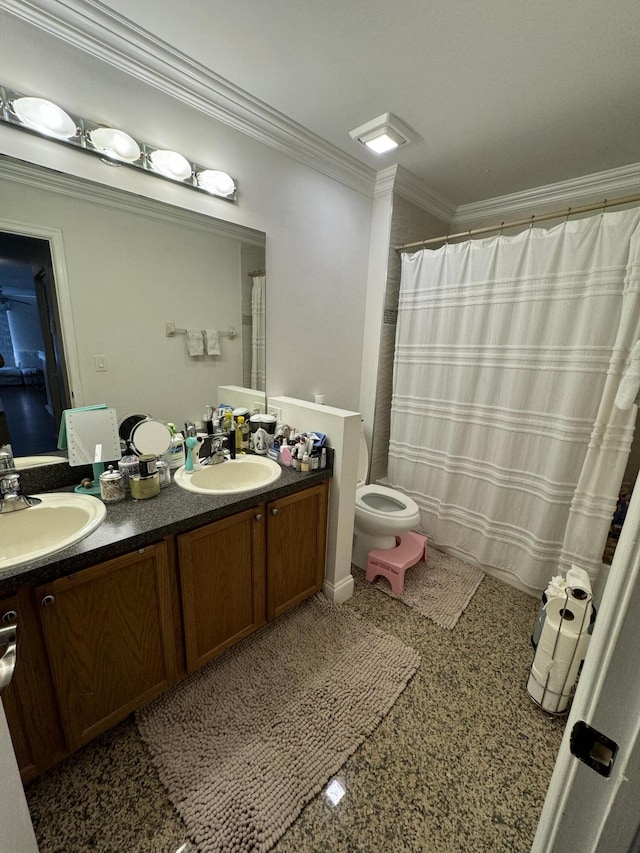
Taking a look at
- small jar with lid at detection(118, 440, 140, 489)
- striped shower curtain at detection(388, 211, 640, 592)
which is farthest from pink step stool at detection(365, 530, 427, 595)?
small jar with lid at detection(118, 440, 140, 489)

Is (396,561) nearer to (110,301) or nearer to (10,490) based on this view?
(10,490)

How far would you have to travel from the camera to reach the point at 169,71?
1.37 metres

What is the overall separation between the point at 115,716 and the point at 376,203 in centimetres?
295

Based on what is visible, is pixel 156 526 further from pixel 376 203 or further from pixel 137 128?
pixel 376 203

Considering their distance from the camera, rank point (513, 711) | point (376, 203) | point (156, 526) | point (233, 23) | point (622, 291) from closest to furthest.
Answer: point (156, 526) < point (233, 23) < point (513, 711) < point (622, 291) < point (376, 203)

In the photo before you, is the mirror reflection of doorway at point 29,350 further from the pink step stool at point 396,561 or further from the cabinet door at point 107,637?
the pink step stool at point 396,561

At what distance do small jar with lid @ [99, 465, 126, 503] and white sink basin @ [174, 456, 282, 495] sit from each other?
225 mm

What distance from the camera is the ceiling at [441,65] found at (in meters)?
1.16

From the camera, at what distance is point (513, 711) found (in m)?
1.34

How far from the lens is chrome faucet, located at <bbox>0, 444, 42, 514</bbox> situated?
3.63ft

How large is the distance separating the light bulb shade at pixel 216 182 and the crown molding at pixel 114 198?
0.11 m

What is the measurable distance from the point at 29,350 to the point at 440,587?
2317 millimetres

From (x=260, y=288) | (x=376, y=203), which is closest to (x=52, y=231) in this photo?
(x=260, y=288)

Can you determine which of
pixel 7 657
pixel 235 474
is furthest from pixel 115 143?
pixel 7 657
